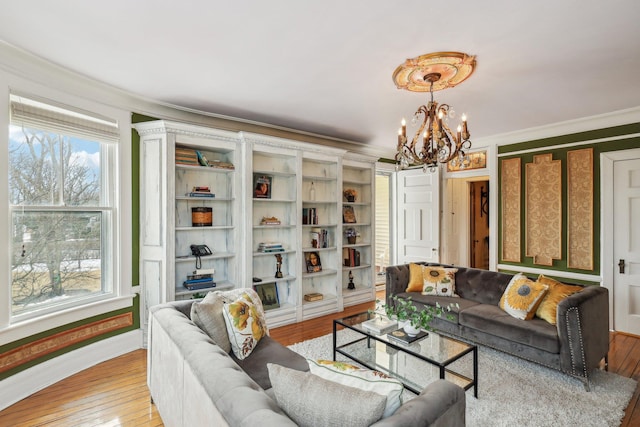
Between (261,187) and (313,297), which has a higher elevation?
(261,187)

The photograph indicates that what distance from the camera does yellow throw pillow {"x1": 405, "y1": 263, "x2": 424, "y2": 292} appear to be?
407 cm

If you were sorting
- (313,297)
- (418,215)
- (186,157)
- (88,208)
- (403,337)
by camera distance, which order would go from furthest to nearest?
(418,215)
(313,297)
(186,157)
(88,208)
(403,337)

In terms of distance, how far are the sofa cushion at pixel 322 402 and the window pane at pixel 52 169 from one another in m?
2.70

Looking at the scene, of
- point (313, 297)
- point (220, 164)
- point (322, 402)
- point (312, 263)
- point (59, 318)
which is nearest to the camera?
point (322, 402)

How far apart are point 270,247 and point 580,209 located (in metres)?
3.88

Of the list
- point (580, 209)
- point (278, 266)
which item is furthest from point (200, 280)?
point (580, 209)

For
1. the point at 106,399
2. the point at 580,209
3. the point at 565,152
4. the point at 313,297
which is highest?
the point at 565,152

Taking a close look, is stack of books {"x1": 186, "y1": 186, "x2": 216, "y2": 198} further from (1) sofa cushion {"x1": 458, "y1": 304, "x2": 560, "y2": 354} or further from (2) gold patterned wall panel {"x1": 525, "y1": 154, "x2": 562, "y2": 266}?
(2) gold patterned wall panel {"x1": 525, "y1": 154, "x2": 562, "y2": 266}

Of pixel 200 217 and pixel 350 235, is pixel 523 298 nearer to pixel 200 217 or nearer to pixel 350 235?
pixel 350 235

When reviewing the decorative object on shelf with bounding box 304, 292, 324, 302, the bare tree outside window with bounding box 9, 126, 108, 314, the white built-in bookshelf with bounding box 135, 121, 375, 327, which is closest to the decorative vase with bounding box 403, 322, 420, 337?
the white built-in bookshelf with bounding box 135, 121, 375, 327

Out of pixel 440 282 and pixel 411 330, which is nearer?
pixel 411 330

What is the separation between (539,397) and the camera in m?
2.47

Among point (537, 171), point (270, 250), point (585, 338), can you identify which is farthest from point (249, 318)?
point (537, 171)

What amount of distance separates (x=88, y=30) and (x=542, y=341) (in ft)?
13.3
